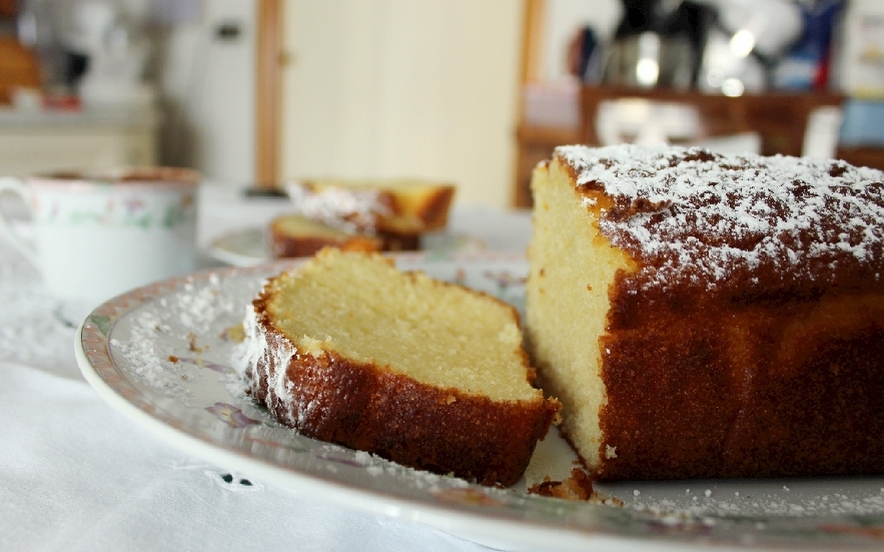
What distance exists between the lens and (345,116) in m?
6.52

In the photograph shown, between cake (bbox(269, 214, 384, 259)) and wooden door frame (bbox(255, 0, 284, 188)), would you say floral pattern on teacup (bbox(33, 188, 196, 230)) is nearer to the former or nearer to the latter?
cake (bbox(269, 214, 384, 259))

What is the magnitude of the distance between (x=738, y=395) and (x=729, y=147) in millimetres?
2702

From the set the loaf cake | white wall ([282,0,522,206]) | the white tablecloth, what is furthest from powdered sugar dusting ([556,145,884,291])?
white wall ([282,0,522,206])

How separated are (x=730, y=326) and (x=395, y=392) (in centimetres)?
39

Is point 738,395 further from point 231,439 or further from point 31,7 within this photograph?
point 31,7

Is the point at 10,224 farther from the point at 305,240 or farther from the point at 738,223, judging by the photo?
the point at 738,223

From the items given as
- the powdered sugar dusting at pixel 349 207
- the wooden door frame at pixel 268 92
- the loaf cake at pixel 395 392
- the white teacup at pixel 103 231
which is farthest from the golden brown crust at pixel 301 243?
the wooden door frame at pixel 268 92

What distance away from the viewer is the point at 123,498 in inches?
27.5

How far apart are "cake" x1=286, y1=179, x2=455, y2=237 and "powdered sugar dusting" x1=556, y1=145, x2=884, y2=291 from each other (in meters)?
1.07

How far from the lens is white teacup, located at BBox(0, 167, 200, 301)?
128 cm

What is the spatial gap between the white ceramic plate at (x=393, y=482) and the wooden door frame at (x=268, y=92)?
4.79m

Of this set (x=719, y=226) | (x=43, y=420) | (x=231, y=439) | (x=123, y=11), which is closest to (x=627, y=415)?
(x=719, y=226)

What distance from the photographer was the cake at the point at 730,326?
783mm

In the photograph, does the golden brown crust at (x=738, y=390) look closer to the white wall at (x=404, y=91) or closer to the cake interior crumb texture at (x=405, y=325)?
the cake interior crumb texture at (x=405, y=325)
